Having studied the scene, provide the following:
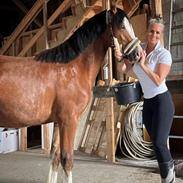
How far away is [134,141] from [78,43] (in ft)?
7.32

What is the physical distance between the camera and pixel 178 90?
490 cm

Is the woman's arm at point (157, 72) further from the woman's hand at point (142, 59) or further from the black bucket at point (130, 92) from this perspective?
the black bucket at point (130, 92)

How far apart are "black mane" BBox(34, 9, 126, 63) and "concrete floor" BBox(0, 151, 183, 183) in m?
1.41

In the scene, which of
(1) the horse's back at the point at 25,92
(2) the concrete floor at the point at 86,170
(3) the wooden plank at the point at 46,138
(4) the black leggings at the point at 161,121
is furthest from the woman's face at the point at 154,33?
(3) the wooden plank at the point at 46,138

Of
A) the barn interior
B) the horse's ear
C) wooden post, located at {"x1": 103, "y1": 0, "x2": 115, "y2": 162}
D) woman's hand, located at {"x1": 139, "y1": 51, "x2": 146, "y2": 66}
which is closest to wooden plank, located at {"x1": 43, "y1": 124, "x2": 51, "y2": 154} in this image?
the barn interior

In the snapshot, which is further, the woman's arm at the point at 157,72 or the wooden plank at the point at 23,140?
the wooden plank at the point at 23,140

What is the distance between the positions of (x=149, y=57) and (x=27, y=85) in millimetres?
1033

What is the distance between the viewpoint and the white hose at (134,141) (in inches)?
176

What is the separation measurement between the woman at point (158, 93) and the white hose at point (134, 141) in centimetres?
207

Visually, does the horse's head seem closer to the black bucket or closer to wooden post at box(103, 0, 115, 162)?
the black bucket

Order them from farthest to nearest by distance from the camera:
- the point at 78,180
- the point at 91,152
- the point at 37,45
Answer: the point at 37,45 → the point at 91,152 → the point at 78,180

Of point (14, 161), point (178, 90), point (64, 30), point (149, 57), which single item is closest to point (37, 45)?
point (64, 30)

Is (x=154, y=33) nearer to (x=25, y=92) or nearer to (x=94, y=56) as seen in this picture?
(x=94, y=56)

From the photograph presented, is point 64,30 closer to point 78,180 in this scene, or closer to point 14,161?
point 14,161
